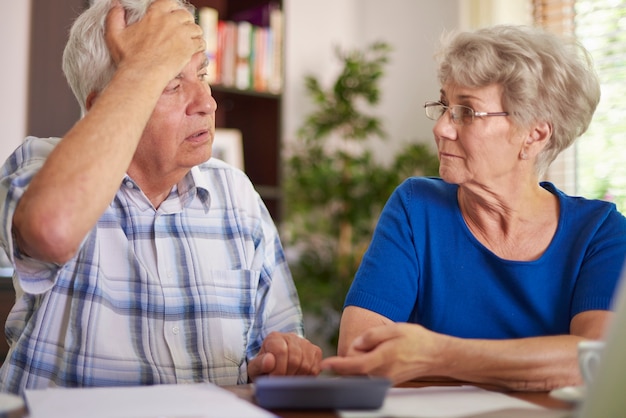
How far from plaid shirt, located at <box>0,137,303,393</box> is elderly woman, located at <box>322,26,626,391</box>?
9.4 inches

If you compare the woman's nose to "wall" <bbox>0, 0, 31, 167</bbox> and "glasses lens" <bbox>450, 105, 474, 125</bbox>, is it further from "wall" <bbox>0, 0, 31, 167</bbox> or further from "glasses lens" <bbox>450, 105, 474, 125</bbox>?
"wall" <bbox>0, 0, 31, 167</bbox>

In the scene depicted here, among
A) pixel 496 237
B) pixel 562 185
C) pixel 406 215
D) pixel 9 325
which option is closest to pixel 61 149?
pixel 9 325

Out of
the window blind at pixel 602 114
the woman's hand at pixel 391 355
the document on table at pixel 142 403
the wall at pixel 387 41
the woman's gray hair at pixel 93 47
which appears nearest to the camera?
the document on table at pixel 142 403

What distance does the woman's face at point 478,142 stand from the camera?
154cm

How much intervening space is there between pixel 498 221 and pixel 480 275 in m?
0.14

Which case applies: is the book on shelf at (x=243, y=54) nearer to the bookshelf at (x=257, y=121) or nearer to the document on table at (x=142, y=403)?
the bookshelf at (x=257, y=121)

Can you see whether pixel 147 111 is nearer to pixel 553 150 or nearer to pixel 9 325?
pixel 9 325

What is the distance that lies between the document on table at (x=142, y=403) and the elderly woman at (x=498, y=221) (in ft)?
1.47

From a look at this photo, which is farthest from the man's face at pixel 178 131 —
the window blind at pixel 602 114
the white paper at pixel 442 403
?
the window blind at pixel 602 114

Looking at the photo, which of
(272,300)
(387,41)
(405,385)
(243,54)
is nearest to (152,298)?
(272,300)

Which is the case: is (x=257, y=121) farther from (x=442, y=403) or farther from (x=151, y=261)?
(x=442, y=403)

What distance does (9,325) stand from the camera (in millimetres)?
1397

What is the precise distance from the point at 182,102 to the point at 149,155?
13cm

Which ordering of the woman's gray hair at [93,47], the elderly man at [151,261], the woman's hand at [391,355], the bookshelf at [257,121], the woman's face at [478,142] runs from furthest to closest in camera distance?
the bookshelf at [257,121]
the woman's face at [478,142]
the woman's gray hair at [93,47]
the elderly man at [151,261]
the woman's hand at [391,355]
